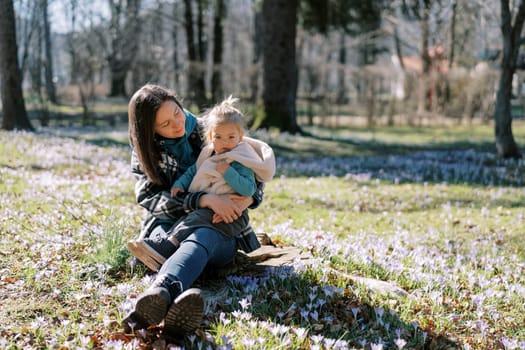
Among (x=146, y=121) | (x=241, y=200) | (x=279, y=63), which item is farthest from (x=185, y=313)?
(x=279, y=63)

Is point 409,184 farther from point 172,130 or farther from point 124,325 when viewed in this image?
point 124,325

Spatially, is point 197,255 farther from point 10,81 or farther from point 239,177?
point 10,81

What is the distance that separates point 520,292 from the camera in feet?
12.9

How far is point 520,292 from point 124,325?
2844 millimetres

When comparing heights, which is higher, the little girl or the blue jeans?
the little girl

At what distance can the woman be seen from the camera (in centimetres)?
311

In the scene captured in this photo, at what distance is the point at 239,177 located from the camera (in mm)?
3555

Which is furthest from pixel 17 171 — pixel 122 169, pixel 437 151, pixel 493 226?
pixel 437 151

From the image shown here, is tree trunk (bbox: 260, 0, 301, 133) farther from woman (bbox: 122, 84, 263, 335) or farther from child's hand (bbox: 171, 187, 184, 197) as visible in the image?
child's hand (bbox: 171, 187, 184, 197)

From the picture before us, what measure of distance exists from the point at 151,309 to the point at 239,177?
3.57ft

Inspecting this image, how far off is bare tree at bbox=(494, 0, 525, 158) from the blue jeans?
891 centimetres

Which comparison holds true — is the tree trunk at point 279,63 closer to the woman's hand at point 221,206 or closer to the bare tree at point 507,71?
the bare tree at point 507,71

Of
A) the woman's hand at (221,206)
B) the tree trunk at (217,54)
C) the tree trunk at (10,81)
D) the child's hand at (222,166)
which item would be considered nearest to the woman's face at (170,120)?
the child's hand at (222,166)

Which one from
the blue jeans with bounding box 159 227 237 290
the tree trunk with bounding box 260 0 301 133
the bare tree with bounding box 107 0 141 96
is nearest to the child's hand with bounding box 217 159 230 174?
the blue jeans with bounding box 159 227 237 290
